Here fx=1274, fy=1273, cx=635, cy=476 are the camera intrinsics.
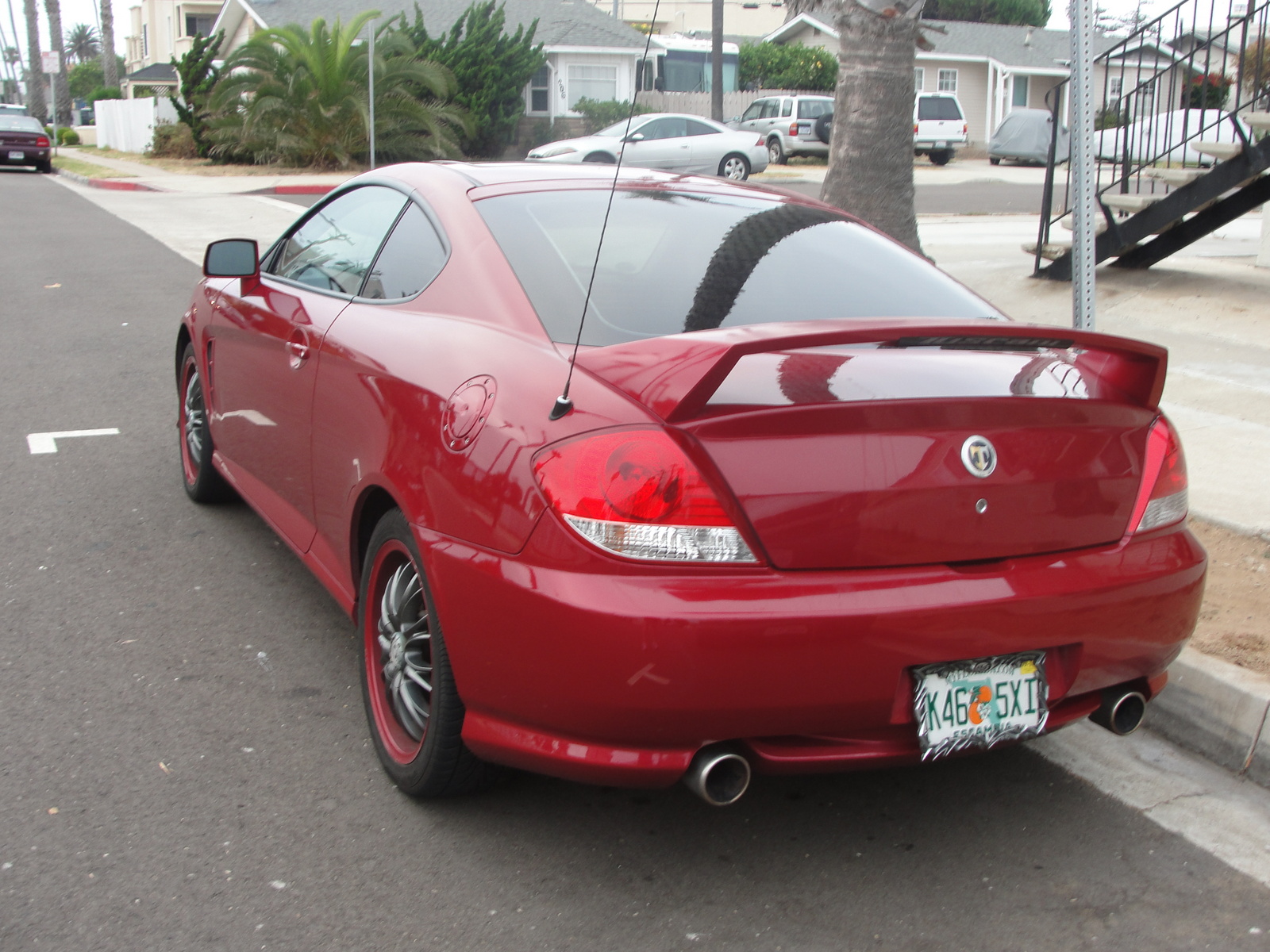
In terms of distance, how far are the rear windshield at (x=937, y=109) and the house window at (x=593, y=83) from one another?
999 centimetres

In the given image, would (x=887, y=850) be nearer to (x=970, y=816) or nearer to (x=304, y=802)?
(x=970, y=816)

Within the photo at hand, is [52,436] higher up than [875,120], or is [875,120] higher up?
[875,120]

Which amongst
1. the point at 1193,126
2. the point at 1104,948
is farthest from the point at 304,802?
the point at 1193,126

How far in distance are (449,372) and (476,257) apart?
41 cm

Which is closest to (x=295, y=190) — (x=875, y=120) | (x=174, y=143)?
(x=174, y=143)

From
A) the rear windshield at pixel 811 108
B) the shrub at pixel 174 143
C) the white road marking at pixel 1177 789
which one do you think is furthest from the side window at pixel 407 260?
the rear windshield at pixel 811 108

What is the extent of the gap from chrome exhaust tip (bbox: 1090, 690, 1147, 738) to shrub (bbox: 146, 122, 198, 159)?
3352cm

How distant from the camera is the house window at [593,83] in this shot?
41750 mm

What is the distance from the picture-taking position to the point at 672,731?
2.54 meters

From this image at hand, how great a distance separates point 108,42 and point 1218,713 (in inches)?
2478

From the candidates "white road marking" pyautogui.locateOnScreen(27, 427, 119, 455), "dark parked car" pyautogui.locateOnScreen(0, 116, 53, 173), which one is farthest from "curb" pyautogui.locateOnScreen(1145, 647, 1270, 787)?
"dark parked car" pyautogui.locateOnScreen(0, 116, 53, 173)

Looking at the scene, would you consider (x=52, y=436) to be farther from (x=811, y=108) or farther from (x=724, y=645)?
(x=811, y=108)

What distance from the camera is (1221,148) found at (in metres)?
8.75

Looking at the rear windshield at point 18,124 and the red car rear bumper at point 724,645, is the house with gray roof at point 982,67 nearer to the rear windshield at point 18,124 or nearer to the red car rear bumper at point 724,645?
the rear windshield at point 18,124
